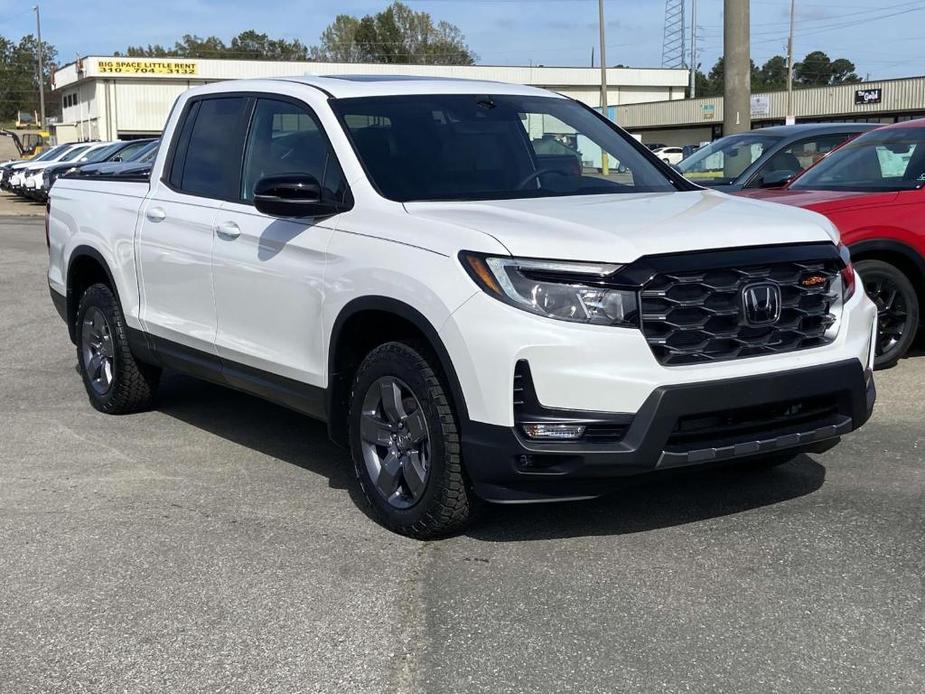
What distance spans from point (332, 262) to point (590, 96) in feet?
263

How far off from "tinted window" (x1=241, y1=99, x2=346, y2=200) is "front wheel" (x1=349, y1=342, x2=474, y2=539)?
3.10 feet

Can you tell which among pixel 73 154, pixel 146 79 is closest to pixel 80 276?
pixel 73 154

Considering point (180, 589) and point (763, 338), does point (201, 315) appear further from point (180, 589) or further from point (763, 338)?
point (763, 338)

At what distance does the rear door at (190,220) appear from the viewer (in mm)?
6109

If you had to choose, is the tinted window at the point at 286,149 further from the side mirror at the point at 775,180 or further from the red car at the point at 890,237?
the side mirror at the point at 775,180

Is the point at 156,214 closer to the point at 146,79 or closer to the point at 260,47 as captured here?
the point at 146,79

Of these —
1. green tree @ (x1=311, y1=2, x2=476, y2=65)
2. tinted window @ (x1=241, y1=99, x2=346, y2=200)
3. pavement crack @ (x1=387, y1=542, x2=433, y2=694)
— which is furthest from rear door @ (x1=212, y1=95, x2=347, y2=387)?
green tree @ (x1=311, y1=2, x2=476, y2=65)

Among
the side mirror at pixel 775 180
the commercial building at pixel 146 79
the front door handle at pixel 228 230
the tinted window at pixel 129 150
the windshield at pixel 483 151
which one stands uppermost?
the commercial building at pixel 146 79

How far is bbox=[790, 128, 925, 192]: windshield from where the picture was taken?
325 inches

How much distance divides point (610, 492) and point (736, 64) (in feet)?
39.3

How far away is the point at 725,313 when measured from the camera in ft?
14.8

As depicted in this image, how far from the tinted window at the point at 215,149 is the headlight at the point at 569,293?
7.37ft

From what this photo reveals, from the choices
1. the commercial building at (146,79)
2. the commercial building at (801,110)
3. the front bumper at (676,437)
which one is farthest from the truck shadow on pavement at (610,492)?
the commercial building at (146,79)

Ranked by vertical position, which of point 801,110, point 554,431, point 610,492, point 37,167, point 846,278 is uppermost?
point 801,110
